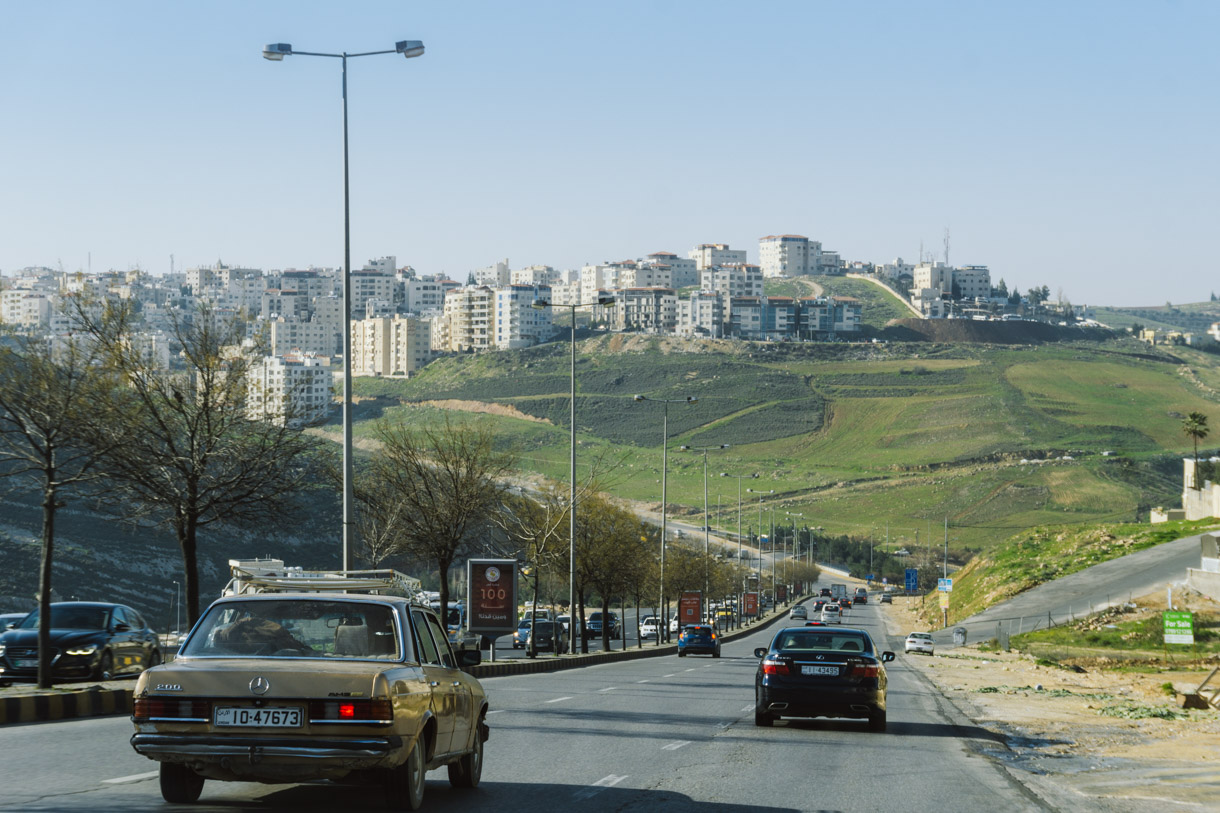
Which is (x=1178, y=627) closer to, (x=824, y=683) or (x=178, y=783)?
(x=824, y=683)

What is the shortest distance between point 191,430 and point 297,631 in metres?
20.6

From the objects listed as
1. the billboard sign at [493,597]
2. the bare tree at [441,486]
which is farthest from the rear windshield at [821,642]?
the bare tree at [441,486]

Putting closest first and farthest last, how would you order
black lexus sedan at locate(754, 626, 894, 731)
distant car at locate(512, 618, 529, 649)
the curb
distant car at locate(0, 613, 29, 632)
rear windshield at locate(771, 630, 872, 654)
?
the curb < black lexus sedan at locate(754, 626, 894, 731) < rear windshield at locate(771, 630, 872, 654) < distant car at locate(0, 613, 29, 632) < distant car at locate(512, 618, 529, 649)

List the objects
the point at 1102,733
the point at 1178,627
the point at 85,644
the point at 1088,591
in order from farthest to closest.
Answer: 1. the point at 1088,591
2. the point at 1178,627
3. the point at 85,644
4. the point at 1102,733

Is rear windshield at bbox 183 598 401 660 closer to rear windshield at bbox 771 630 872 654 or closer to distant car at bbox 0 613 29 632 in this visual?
rear windshield at bbox 771 630 872 654

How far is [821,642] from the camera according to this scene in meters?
20.4

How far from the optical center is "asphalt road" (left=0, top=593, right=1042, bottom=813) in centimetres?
1096

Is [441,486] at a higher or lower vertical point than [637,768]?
lower

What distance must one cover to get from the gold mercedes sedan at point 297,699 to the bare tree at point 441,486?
120ft

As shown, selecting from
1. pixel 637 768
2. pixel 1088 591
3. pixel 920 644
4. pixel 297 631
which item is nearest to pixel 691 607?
pixel 920 644

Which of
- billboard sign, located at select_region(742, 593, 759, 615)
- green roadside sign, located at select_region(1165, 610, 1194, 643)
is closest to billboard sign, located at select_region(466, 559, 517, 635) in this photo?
green roadside sign, located at select_region(1165, 610, 1194, 643)

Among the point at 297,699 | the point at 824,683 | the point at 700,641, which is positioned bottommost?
the point at 700,641

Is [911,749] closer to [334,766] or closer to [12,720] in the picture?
[334,766]

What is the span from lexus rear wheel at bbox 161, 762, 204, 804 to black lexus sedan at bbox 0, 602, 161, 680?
16.3m
